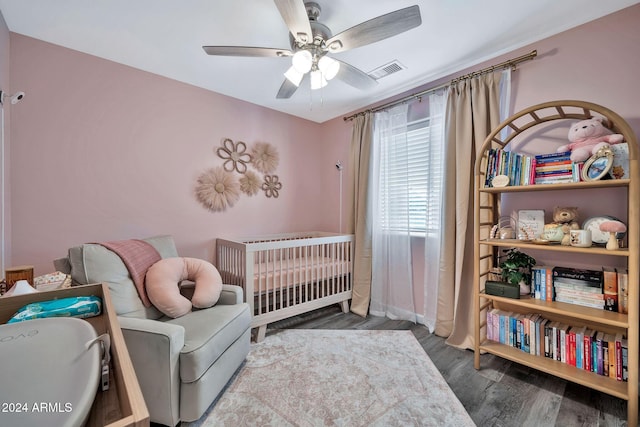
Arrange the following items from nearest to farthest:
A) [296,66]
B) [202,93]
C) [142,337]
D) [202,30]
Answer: [142,337], [296,66], [202,30], [202,93]

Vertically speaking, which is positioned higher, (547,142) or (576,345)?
(547,142)

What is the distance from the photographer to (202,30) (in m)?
1.89

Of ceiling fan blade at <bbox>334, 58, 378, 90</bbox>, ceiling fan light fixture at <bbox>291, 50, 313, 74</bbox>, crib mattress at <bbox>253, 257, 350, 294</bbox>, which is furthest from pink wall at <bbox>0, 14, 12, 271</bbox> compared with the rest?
ceiling fan blade at <bbox>334, 58, 378, 90</bbox>

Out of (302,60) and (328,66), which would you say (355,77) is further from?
(302,60)

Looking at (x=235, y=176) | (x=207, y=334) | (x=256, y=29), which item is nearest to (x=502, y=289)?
(x=207, y=334)

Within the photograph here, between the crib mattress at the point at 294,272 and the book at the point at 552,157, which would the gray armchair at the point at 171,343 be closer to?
the crib mattress at the point at 294,272

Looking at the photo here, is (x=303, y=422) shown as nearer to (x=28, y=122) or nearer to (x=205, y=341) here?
(x=205, y=341)

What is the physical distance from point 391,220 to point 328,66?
5.61 ft

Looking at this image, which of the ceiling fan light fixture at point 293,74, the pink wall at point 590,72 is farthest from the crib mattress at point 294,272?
the pink wall at point 590,72

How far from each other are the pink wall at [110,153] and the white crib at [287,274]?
1.83 ft

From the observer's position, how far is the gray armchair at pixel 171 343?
1373 mm

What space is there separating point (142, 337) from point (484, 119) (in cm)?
273

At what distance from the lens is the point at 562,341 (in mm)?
1744

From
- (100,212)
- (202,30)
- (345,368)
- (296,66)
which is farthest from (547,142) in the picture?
(100,212)
